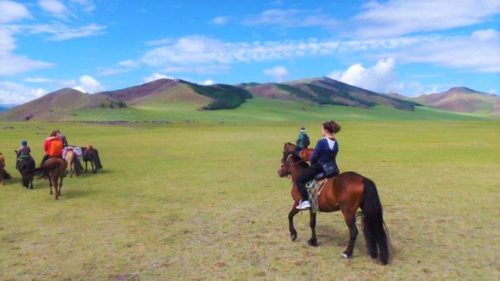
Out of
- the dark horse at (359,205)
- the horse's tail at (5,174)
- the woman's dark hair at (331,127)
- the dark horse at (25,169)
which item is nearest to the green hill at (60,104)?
the horse's tail at (5,174)

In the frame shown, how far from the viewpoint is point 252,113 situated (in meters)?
155

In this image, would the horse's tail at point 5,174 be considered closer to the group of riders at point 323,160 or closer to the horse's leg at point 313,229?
the group of riders at point 323,160

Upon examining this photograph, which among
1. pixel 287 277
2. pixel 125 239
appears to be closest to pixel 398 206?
pixel 287 277

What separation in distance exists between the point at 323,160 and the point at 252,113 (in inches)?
5723

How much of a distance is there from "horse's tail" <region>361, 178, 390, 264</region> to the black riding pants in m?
1.42

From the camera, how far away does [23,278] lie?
8.77 m

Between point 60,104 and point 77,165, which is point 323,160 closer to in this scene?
point 77,165

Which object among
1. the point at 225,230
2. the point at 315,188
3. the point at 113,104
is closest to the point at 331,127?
the point at 315,188

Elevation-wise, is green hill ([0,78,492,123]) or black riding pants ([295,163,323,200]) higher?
green hill ([0,78,492,123])

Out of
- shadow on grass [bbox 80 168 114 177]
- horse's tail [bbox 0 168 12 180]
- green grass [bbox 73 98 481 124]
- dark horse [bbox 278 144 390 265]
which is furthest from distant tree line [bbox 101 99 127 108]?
dark horse [bbox 278 144 390 265]

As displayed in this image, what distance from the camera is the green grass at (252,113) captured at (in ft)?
403

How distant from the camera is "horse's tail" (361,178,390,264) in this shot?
8.88 meters

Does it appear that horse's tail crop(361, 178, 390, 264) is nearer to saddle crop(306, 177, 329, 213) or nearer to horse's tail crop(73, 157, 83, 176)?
saddle crop(306, 177, 329, 213)

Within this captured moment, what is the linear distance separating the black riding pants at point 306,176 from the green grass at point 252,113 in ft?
346
